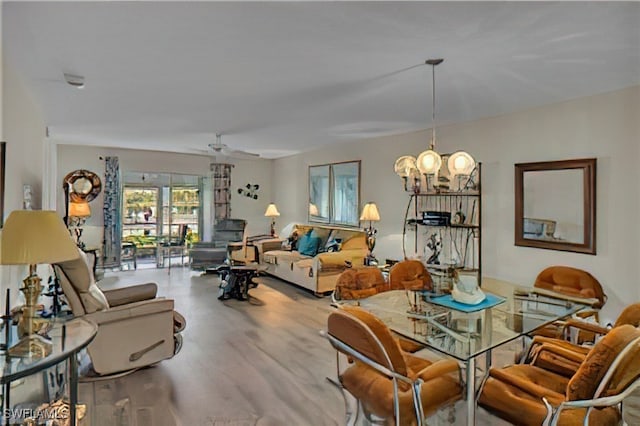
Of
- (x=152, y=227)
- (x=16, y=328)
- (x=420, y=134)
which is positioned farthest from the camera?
(x=152, y=227)

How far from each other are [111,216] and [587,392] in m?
8.67

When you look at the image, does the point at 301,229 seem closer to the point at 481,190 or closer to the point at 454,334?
the point at 481,190

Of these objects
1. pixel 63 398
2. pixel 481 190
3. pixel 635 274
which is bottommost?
pixel 63 398

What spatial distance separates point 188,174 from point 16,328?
7.17 metres

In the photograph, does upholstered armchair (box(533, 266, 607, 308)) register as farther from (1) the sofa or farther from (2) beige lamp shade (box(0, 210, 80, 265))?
(2) beige lamp shade (box(0, 210, 80, 265))

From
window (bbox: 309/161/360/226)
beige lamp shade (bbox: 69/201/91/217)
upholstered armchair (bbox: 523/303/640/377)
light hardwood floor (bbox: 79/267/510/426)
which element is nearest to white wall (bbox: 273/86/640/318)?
window (bbox: 309/161/360/226)

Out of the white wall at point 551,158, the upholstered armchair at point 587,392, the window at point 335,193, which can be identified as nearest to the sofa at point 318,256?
the window at point 335,193

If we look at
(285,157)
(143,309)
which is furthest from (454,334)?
(285,157)

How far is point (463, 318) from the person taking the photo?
2723mm

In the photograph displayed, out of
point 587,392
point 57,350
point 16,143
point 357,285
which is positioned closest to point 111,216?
point 16,143

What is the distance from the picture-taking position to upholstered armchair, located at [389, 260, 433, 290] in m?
3.75

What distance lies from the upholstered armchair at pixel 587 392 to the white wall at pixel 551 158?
7.12 ft

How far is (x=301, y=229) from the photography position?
8.27m

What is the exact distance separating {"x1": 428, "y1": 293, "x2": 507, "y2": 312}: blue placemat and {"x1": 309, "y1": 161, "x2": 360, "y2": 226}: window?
389 cm
